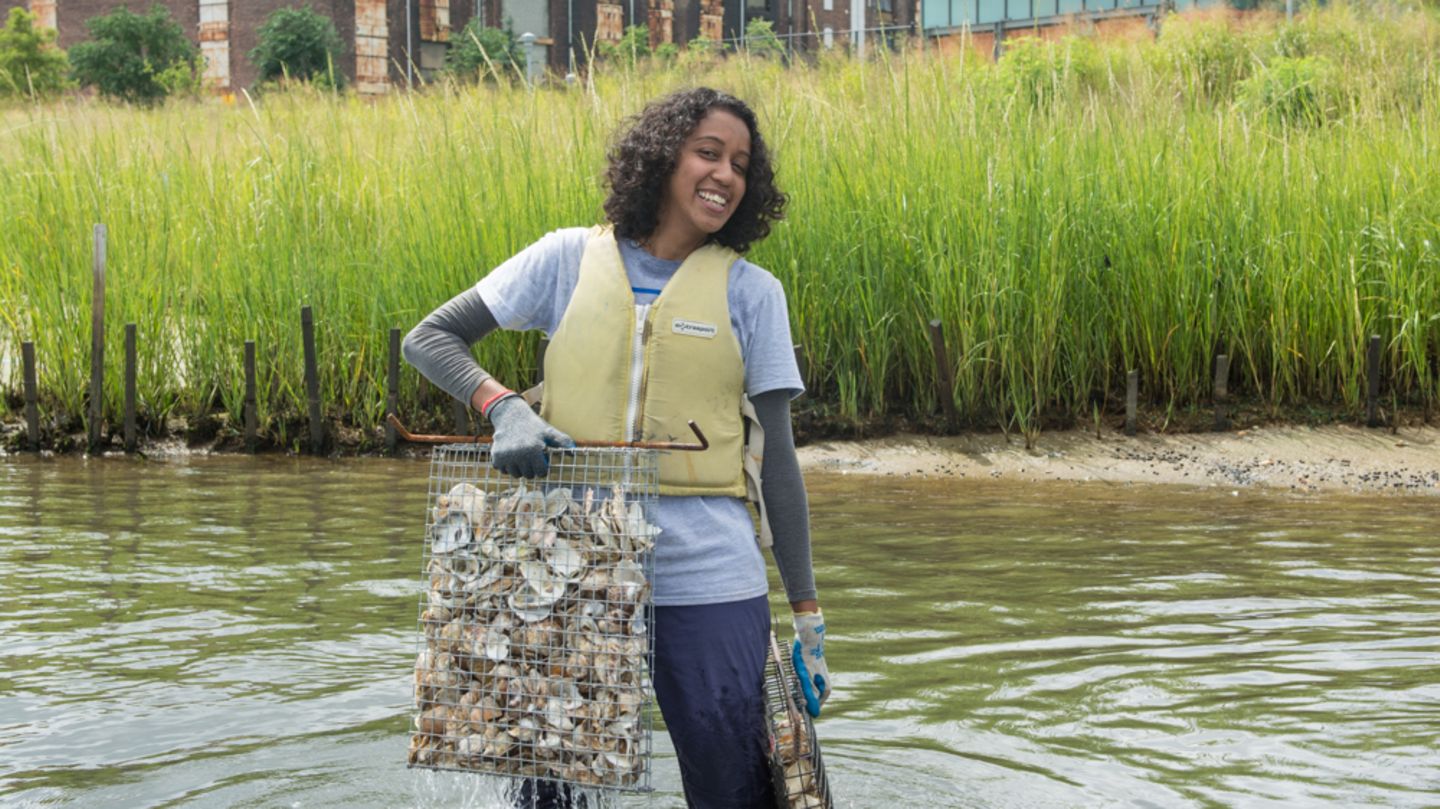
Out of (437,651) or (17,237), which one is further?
(17,237)

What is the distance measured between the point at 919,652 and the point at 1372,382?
5.23 meters

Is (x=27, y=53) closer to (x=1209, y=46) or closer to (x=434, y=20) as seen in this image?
Answer: (x=434, y=20)

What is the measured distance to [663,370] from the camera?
321 centimetres

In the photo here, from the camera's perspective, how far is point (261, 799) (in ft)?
14.6

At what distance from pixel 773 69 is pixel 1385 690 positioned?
24.1 feet

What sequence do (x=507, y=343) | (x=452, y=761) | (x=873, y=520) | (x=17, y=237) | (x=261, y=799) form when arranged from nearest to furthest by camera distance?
1. (x=452, y=761)
2. (x=261, y=799)
3. (x=873, y=520)
4. (x=507, y=343)
5. (x=17, y=237)

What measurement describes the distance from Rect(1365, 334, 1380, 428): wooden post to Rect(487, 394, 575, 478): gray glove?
→ 781 centimetres

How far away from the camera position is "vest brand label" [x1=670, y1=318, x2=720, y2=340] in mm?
3197

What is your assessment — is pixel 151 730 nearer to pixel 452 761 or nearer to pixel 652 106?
pixel 452 761

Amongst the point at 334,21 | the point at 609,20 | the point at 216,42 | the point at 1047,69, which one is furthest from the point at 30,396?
the point at 609,20

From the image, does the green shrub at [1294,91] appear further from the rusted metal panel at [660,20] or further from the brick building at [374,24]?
the rusted metal panel at [660,20]

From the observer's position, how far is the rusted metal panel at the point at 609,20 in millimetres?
45812

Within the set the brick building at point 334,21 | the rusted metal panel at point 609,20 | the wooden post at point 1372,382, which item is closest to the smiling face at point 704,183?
the wooden post at point 1372,382

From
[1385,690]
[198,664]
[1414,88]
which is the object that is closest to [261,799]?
[198,664]
